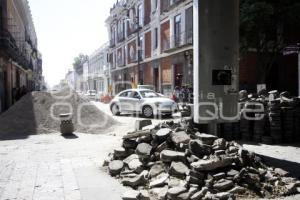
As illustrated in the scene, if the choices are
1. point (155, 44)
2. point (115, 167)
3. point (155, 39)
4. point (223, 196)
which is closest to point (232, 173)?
point (223, 196)

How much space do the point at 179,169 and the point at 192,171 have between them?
423 mm

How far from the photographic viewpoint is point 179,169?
6207 mm

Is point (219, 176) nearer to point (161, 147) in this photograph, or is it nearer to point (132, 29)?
point (161, 147)

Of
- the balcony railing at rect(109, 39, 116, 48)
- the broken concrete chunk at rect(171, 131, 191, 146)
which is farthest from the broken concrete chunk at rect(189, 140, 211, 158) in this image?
the balcony railing at rect(109, 39, 116, 48)

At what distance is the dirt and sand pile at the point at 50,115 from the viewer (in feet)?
47.5

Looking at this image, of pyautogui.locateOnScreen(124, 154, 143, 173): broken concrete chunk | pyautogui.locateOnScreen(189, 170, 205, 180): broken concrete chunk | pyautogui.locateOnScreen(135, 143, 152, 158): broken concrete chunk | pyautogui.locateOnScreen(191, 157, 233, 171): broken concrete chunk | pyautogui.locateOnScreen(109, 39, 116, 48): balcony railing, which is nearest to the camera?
pyautogui.locateOnScreen(189, 170, 205, 180): broken concrete chunk

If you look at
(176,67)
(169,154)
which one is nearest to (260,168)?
(169,154)

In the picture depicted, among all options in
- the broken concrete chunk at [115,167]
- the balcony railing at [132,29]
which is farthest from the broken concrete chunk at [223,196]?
the balcony railing at [132,29]

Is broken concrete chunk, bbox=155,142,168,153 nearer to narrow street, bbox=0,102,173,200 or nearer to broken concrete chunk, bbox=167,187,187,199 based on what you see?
narrow street, bbox=0,102,173,200

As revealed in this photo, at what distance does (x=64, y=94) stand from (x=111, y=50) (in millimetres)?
38900

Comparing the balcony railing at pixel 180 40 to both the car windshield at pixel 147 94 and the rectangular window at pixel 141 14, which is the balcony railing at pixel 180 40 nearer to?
the car windshield at pixel 147 94

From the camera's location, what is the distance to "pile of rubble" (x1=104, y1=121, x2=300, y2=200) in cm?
561

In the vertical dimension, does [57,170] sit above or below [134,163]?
below

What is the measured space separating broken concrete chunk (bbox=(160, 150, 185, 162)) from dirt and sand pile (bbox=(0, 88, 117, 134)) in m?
7.60
